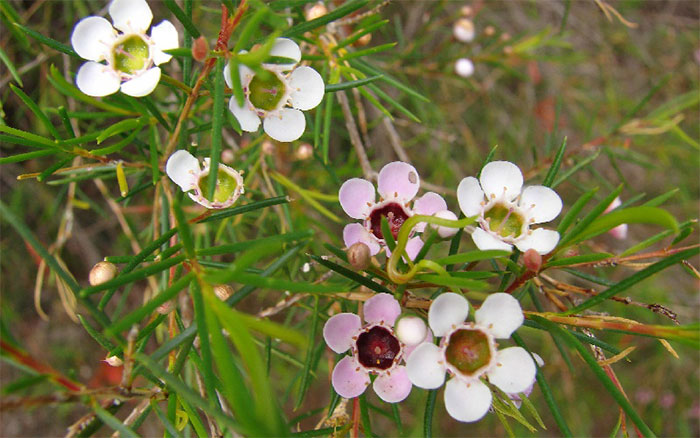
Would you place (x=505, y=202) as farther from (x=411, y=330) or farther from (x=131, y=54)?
(x=131, y=54)

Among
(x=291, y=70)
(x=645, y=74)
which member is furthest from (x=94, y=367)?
(x=645, y=74)

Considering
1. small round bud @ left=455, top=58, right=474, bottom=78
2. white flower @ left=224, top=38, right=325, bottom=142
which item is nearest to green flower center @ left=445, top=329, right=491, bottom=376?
white flower @ left=224, top=38, right=325, bottom=142

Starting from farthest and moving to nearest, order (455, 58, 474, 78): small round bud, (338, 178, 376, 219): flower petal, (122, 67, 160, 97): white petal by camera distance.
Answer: (455, 58, 474, 78): small round bud < (338, 178, 376, 219): flower petal < (122, 67, 160, 97): white petal

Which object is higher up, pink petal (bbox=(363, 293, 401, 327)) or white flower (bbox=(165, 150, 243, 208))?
white flower (bbox=(165, 150, 243, 208))

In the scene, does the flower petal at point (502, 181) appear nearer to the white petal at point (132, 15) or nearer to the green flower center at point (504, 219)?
the green flower center at point (504, 219)

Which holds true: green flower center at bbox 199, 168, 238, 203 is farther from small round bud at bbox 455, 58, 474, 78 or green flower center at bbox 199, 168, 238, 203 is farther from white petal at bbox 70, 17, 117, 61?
small round bud at bbox 455, 58, 474, 78

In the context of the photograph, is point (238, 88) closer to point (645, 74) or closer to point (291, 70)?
point (291, 70)

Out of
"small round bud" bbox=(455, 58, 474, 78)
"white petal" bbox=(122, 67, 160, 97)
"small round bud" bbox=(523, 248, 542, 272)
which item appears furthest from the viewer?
"small round bud" bbox=(455, 58, 474, 78)
